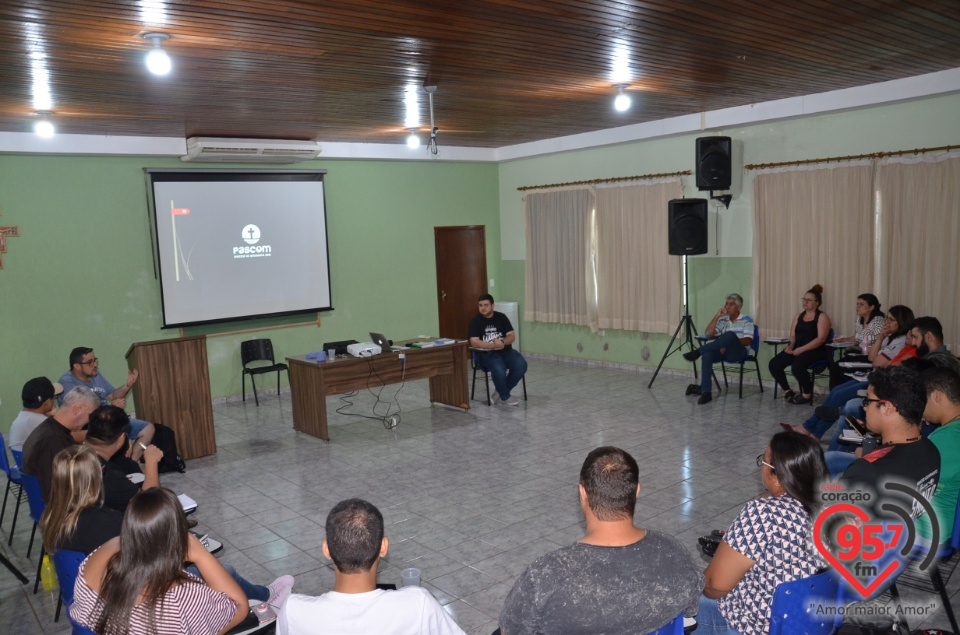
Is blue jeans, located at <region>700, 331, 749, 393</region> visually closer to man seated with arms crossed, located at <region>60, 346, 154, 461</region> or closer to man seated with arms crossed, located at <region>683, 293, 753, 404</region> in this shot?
man seated with arms crossed, located at <region>683, 293, 753, 404</region>

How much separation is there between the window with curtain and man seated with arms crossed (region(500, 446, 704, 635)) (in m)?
7.18

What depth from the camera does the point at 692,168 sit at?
864cm

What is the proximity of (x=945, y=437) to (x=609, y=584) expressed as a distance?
207 cm

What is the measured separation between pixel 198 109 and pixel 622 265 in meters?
5.35

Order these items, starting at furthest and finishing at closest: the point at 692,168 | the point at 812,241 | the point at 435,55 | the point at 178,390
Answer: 1. the point at 692,168
2. the point at 812,241
3. the point at 178,390
4. the point at 435,55

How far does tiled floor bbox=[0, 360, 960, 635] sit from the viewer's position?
4.10m

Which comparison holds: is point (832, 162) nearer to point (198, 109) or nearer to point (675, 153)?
point (675, 153)

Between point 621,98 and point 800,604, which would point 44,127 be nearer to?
point 621,98

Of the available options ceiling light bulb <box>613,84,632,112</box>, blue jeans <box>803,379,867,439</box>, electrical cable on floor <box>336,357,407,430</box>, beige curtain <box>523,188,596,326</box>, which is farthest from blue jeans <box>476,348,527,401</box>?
blue jeans <box>803,379,867,439</box>

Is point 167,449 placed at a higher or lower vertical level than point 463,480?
higher

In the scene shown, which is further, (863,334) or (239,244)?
(239,244)

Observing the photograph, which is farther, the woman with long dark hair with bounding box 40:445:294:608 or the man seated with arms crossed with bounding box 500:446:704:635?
the woman with long dark hair with bounding box 40:445:294:608

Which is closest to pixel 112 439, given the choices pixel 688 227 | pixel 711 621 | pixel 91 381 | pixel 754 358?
pixel 91 381

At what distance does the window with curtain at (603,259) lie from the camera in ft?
29.5
